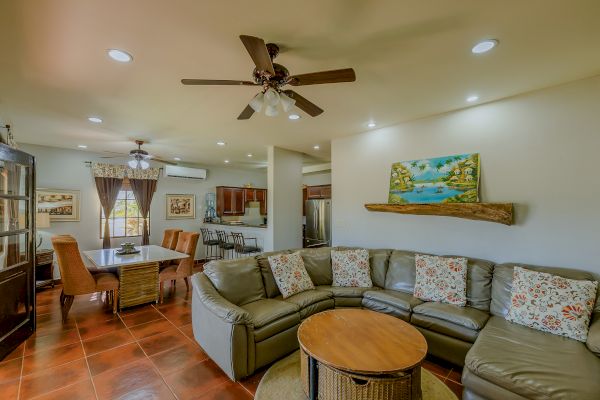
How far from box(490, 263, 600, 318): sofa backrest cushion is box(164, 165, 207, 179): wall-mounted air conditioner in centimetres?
633

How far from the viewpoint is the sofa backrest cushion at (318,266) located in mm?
3624

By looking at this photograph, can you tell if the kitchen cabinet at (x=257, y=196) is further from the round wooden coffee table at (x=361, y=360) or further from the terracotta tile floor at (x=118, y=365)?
the round wooden coffee table at (x=361, y=360)

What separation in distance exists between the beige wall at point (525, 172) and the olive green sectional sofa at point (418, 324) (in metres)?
0.27

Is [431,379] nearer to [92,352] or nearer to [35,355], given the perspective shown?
[92,352]

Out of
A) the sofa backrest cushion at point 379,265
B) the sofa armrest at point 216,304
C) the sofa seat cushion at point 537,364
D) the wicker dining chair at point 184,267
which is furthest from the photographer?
the wicker dining chair at point 184,267

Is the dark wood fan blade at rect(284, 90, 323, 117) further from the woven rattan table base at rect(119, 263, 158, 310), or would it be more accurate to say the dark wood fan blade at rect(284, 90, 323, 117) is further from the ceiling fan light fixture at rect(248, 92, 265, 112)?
the woven rattan table base at rect(119, 263, 158, 310)

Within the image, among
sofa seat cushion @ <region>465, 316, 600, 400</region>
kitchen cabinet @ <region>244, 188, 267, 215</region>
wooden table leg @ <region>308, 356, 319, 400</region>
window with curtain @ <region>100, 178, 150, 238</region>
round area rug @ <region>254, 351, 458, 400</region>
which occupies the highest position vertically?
kitchen cabinet @ <region>244, 188, 267, 215</region>

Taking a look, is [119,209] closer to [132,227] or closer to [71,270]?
[132,227]

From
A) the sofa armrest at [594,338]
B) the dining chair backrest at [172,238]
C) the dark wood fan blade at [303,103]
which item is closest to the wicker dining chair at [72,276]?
the dining chair backrest at [172,238]

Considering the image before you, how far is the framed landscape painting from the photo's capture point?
3180 mm

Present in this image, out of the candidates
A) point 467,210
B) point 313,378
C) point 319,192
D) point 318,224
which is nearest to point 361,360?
point 313,378

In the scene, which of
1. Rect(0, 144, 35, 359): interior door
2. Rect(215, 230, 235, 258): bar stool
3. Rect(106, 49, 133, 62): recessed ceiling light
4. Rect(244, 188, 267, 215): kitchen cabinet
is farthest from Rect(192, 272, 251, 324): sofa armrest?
Rect(244, 188, 267, 215): kitchen cabinet

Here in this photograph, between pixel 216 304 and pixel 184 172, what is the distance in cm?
499

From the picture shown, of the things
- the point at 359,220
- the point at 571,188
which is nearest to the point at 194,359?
the point at 359,220
